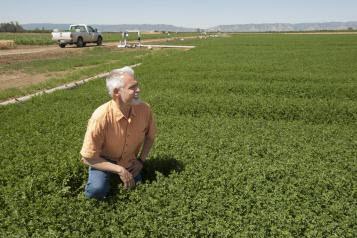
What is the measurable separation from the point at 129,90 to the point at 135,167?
1.26 meters

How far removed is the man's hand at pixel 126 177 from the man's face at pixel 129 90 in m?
0.96

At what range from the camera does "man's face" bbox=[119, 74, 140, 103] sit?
5254 millimetres

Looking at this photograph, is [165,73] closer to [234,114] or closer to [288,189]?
[234,114]

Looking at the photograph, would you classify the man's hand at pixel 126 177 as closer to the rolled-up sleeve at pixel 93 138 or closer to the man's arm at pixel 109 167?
the man's arm at pixel 109 167

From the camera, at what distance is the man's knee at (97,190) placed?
5.47 m

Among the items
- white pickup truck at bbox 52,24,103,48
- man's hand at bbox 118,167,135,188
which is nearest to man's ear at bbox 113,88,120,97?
man's hand at bbox 118,167,135,188

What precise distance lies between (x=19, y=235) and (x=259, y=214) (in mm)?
2853

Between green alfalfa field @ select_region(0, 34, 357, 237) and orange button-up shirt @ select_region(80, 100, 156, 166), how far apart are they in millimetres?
542

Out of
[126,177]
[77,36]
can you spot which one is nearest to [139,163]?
[126,177]

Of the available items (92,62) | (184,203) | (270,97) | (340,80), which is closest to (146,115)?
(184,203)

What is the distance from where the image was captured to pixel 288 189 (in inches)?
225

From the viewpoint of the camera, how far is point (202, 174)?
608cm

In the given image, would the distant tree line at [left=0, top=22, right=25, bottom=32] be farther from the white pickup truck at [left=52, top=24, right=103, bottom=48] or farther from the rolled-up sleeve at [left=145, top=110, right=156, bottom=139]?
the rolled-up sleeve at [left=145, top=110, right=156, bottom=139]

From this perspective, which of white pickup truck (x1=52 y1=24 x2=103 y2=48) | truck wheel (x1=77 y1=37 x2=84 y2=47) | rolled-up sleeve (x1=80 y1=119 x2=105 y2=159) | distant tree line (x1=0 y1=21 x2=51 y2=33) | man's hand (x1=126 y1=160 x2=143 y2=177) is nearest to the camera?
rolled-up sleeve (x1=80 y1=119 x2=105 y2=159)
